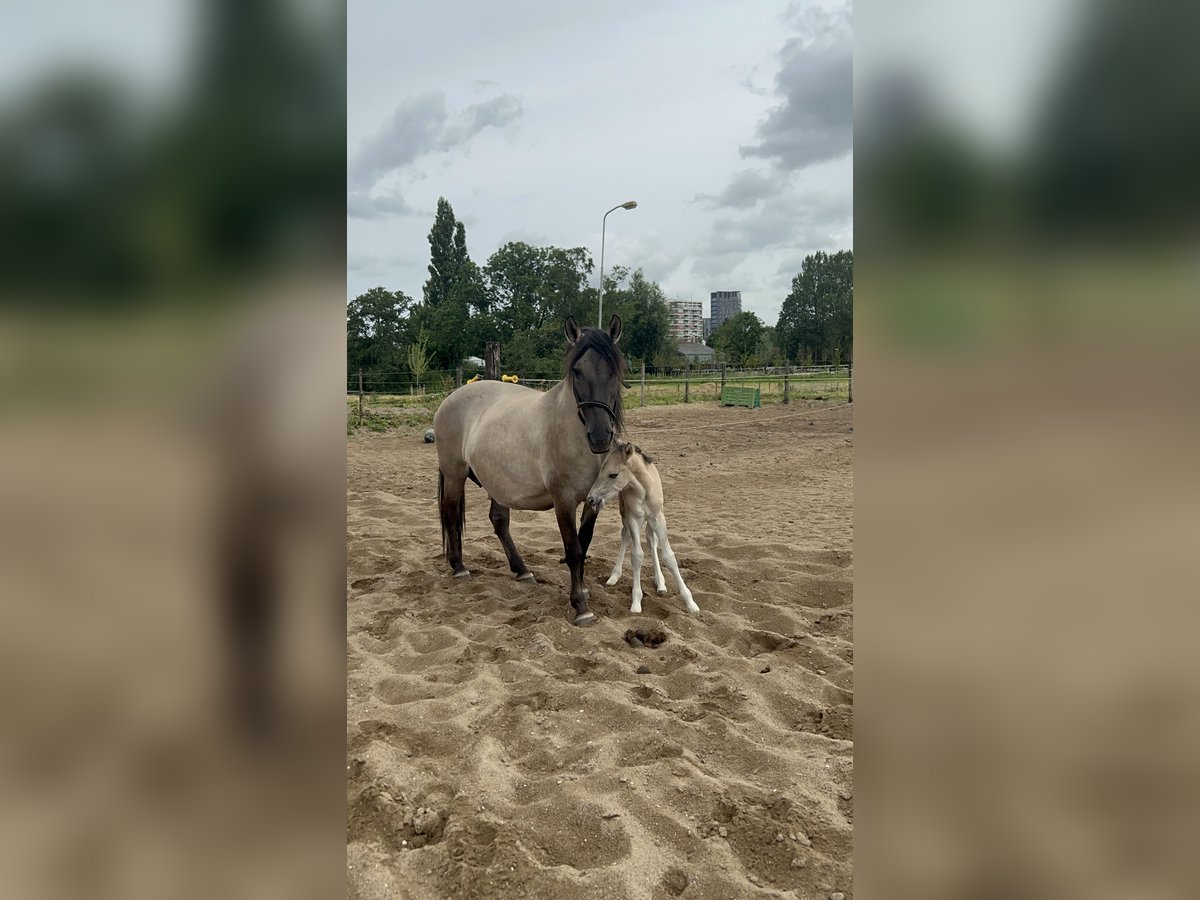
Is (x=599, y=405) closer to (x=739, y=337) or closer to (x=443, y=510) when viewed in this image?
(x=443, y=510)

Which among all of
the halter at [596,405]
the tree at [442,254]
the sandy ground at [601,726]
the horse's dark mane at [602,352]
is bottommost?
the sandy ground at [601,726]

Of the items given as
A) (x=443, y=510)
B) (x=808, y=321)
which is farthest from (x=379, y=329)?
(x=443, y=510)

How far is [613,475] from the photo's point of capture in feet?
15.2

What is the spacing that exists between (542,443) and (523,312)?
148ft

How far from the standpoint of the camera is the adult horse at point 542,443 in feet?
14.1

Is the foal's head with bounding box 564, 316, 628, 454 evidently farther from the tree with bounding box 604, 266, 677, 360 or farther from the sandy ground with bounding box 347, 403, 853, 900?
the tree with bounding box 604, 266, 677, 360

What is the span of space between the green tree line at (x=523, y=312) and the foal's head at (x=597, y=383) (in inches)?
1312

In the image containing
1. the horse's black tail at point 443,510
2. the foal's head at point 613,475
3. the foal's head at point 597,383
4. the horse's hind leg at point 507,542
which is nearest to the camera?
the foal's head at point 597,383

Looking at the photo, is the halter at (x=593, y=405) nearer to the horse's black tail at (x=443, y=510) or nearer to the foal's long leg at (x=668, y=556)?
the foal's long leg at (x=668, y=556)

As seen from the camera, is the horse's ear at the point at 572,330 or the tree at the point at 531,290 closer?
the horse's ear at the point at 572,330

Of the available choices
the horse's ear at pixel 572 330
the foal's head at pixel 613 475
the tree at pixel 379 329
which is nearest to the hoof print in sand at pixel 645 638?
the foal's head at pixel 613 475
